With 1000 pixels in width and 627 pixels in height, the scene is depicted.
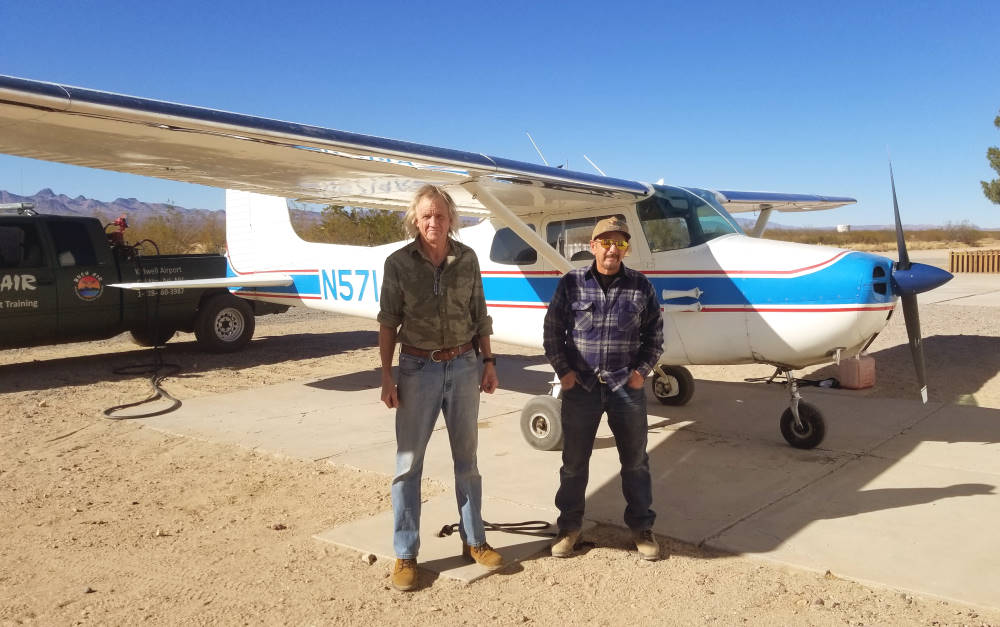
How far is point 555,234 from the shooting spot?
6859 mm

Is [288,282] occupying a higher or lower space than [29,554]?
higher

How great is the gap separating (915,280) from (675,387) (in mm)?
2688

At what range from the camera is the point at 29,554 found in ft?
12.9

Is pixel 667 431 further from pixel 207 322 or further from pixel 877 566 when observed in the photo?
pixel 207 322

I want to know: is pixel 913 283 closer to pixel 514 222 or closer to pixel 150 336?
pixel 514 222

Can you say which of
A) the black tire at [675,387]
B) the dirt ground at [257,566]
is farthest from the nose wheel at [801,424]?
the dirt ground at [257,566]

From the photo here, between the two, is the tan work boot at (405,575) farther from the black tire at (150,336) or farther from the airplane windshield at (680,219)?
the black tire at (150,336)

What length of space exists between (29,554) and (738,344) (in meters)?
4.94

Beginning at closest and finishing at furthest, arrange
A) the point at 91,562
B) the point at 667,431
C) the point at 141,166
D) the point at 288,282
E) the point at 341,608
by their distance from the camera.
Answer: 1. the point at 341,608
2. the point at 91,562
3. the point at 141,166
4. the point at 667,431
5. the point at 288,282

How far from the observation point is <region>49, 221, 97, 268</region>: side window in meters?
9.73

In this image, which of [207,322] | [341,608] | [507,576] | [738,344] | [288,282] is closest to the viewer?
[341,608]

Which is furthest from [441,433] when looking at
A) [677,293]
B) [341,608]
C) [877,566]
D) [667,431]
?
[877,566]

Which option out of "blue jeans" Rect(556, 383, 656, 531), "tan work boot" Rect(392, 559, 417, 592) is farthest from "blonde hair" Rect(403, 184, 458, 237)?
"tan work boot" Rect(392, 559, 417, 592)

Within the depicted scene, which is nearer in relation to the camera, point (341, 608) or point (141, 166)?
point (341, 608)
